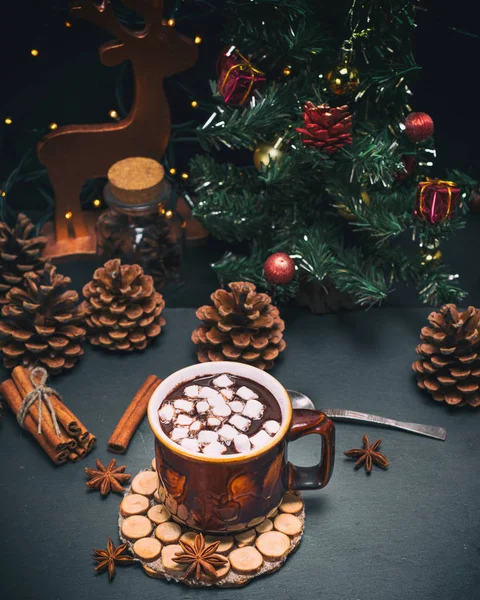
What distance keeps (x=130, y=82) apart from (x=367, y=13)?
522 millimetres

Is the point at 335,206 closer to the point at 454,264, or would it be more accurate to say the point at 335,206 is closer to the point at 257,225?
the point at 257,225

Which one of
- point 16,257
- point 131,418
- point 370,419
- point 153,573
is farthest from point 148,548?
point 16,257

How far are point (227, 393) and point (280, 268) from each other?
0.29 metres

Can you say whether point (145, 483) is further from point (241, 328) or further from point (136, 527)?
point (241, 328)

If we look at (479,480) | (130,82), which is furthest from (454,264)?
(130,82)

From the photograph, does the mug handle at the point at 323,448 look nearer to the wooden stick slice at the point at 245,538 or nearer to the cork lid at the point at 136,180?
the wooden stick slice at the point at 245,538

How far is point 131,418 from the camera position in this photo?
4.13 feet

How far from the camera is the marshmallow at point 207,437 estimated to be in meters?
1.05

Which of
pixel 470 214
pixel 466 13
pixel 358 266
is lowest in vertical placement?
pixel 470 214

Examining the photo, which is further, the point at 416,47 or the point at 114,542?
the point at 416,47

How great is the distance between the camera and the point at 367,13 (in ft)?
4.10

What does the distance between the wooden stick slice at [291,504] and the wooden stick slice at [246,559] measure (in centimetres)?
8

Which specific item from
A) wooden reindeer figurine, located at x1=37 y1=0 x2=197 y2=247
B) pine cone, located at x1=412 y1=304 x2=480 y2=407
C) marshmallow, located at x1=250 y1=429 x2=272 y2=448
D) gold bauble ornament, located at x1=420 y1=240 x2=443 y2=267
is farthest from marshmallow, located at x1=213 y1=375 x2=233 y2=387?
wooden reindeer figurine, located at x1=37 y1=0 x2=197 y2=247

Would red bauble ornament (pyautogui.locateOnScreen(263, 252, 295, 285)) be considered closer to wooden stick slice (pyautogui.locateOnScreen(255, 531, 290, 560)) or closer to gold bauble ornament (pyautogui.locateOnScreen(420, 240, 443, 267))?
gold bauble ornament (pyautogui.locateOnScreen(420, 240, 443, 267))
